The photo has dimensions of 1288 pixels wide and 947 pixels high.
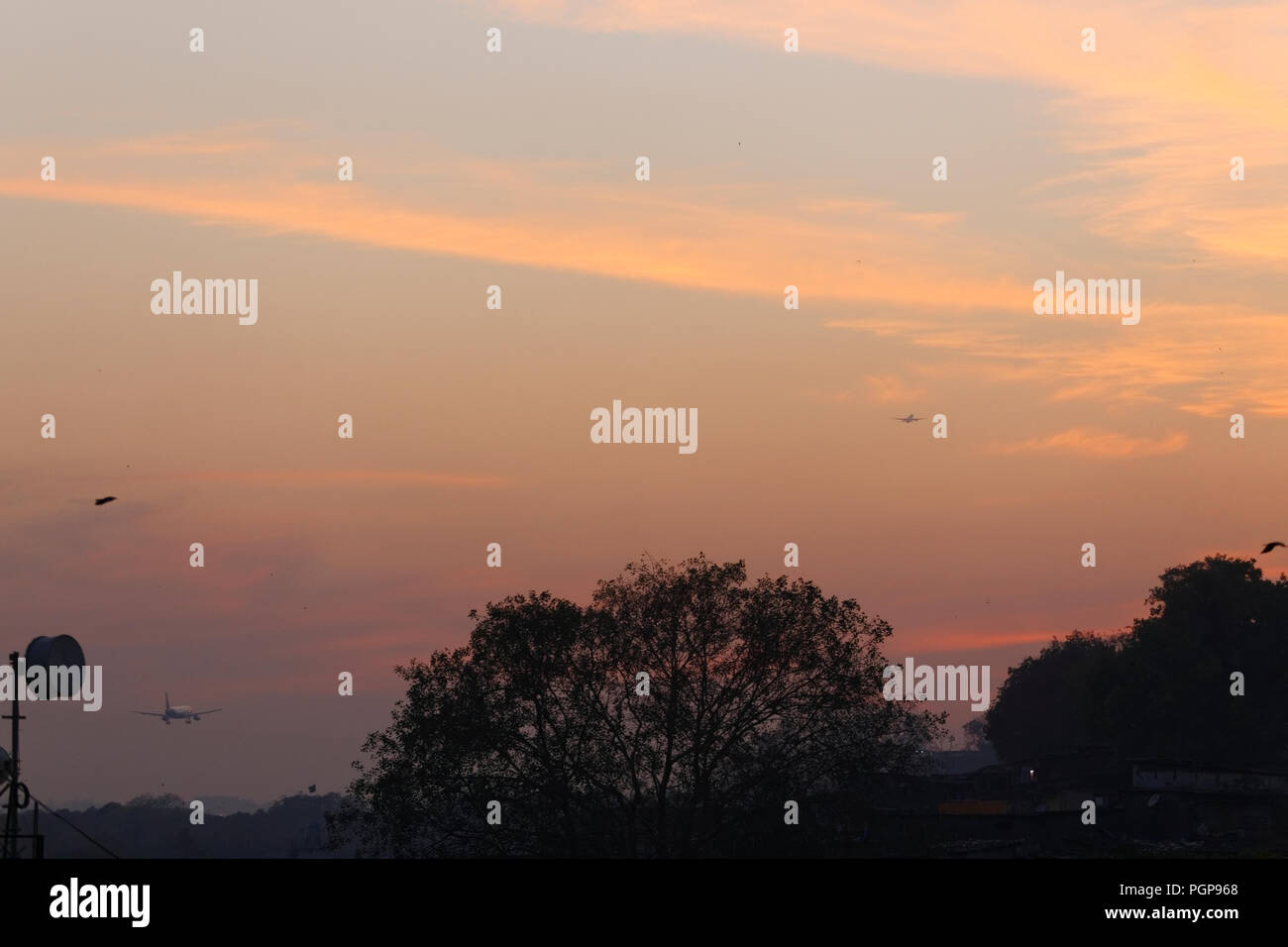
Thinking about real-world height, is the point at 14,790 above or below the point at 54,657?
below

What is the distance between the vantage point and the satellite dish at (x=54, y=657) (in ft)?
121

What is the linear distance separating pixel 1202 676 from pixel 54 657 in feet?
303

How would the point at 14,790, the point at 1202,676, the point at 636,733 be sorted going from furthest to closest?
the point at 1202,676 → the point at 636,733 → the point at 14,790

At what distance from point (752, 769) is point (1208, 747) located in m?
64.4

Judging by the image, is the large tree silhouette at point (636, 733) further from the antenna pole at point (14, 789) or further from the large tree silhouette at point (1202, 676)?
the large tree silhouette at point (1202, 676)

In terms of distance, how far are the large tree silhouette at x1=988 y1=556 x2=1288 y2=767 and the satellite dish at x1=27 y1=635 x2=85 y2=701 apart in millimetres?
88466

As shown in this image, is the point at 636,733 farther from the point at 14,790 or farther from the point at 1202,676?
the point at 1202,676

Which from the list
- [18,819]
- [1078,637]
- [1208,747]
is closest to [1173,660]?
[1208,747]

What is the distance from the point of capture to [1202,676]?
368 feet

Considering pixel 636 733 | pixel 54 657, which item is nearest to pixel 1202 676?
pixel 636 733

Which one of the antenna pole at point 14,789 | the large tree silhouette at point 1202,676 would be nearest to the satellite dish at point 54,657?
the antenna pole at point 14,789
